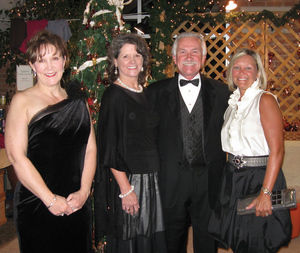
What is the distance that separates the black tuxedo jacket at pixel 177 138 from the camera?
6.04ft

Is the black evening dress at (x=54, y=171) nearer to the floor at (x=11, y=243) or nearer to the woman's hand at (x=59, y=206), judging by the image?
the woman's hand at (x=59, y=206)

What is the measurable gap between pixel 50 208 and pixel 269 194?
1.16 metres

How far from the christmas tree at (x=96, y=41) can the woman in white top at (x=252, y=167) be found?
91 centimetres

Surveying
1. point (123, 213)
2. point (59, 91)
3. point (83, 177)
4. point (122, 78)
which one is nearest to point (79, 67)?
point (122, 78)

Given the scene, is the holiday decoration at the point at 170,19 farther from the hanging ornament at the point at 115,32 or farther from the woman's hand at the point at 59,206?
the woman's hand at the point at 59,206

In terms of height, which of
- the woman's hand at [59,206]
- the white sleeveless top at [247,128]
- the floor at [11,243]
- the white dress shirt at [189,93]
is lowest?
the floor at [11,243]

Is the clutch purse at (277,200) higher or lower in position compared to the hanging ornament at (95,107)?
lower

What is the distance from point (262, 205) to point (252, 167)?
0.22m

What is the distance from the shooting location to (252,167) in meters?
1.70

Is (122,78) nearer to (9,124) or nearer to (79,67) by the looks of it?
(79,67)

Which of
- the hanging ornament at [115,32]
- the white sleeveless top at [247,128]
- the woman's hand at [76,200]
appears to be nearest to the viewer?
the woman's hand at [76,200]

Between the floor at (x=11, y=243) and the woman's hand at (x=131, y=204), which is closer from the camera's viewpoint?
the woman's hand at (x=131, y=204)

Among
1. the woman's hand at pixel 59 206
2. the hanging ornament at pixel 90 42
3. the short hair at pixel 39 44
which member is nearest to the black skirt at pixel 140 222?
the woman's hand at pixel 59 206

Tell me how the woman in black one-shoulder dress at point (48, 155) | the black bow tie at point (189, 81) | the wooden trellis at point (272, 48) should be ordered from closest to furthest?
the woman in black one-shoulder dress at point (48, 155), the black bow tie at point (189, 81), the wooden trellis at point (272, 48)
